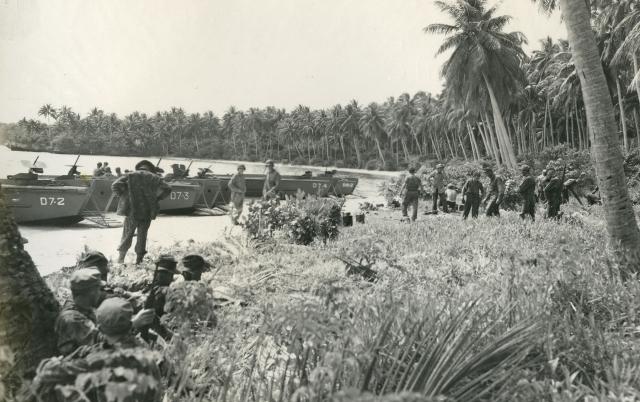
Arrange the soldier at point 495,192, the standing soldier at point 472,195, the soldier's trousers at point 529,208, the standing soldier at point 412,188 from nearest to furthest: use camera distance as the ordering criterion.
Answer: the soldier's trousers at point 529,208, the soldier at point 495,192, the standing soldier at point 472,195, the standing soldier at point 412,188

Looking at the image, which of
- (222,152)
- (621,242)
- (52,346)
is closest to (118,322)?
(52,346)

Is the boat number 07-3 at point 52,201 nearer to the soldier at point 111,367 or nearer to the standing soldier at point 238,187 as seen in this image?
the standing soldier at point 238,187

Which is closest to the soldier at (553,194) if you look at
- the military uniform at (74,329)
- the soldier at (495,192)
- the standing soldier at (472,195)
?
the soldier at (495,192)

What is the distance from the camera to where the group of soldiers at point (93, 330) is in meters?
2.08

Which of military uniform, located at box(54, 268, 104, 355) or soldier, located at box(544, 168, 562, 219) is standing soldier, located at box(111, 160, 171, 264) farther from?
soldier, located at box(544, 168, 562, 219)

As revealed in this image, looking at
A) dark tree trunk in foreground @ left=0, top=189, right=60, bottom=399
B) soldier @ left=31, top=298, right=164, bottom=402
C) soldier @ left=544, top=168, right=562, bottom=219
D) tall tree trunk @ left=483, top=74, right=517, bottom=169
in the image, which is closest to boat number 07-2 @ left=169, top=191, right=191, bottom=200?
soldier @ left=544, top=168, right=562, bottom=219

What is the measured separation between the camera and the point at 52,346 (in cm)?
279

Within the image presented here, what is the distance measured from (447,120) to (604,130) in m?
56.4

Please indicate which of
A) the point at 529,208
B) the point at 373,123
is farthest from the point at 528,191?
the point at 373,123

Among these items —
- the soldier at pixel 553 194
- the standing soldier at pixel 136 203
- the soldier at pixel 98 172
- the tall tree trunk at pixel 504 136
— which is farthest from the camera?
the tall tree trunk at pixel 504 136

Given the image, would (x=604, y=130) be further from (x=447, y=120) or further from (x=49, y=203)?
→ (x=447, y=120)

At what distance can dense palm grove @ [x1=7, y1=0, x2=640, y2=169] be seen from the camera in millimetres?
31016

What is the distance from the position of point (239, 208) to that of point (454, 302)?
30.6ft

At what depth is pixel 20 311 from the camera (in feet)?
8.75
